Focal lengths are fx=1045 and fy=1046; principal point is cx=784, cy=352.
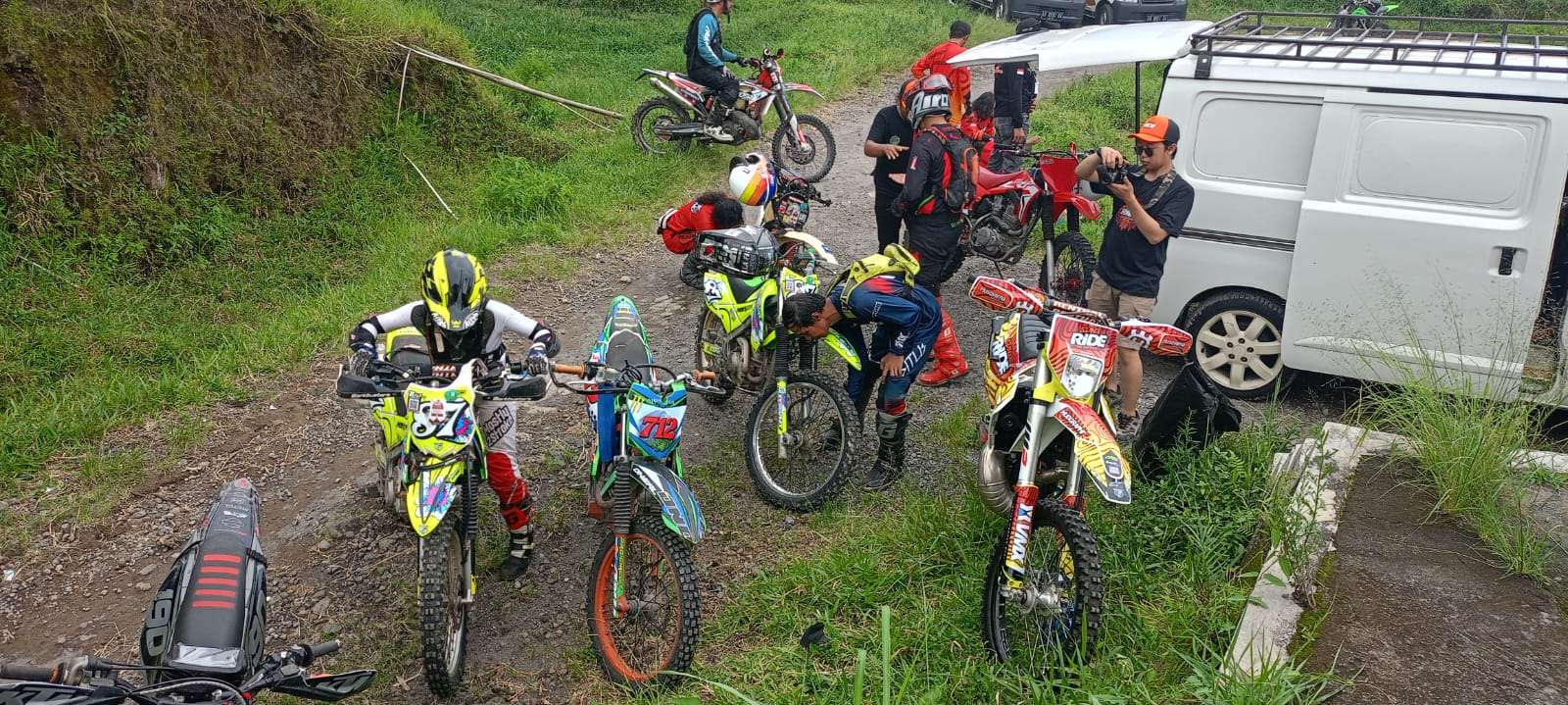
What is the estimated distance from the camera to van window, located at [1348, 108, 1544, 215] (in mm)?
5469

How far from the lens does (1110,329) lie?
4289 millimetres

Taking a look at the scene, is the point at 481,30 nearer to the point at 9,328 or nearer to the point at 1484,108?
the point at 9,328

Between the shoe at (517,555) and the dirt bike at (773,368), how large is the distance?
120cm

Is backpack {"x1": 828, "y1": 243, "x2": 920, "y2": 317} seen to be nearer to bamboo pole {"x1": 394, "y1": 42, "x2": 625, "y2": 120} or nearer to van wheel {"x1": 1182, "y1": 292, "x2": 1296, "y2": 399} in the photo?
van wheel {"x1": 1182, "y1": 292, "x2": 1296, "y2": 399}

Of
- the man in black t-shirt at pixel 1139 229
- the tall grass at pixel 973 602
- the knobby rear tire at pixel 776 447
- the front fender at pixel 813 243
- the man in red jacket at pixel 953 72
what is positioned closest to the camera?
the tall grass at pixel 973 602

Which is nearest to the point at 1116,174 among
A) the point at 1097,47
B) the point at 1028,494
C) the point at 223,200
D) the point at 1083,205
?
the point at 1097,47

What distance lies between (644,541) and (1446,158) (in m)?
4.71

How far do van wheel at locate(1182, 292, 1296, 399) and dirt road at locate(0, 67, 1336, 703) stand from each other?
0.21m

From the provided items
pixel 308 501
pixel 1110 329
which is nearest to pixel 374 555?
pixel 308 501

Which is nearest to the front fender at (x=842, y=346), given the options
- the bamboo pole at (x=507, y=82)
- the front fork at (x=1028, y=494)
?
the front fork at (x=1028, y=494)

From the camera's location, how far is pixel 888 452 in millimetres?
5680

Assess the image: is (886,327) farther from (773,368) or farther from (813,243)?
(813,243)

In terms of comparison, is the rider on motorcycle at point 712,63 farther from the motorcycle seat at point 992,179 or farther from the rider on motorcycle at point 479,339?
the rider on motorcycle at point 479,339

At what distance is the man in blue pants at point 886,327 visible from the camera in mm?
5273
